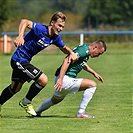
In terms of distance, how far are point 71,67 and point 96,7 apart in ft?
235

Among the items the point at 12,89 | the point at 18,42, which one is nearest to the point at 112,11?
the point at 12,89

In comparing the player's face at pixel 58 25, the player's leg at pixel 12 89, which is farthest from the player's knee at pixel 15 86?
the player's face at pixel 58 25

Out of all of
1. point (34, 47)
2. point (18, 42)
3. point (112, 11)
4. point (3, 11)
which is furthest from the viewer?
point (112, 11)

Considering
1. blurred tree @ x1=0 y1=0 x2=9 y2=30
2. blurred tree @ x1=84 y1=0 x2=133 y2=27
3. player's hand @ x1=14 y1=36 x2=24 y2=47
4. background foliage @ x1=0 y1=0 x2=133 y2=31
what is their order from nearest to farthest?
player's hand @ x1=14 y1=36 x2=24 y2=47 → background foliage @ x1=0 y1=0 x2=133 y2=31 → blurred tree @ x1=0 y1=0 x2=9 y2=30 → blurred tree @ x1=84 y1=0 x2=133 y2=27

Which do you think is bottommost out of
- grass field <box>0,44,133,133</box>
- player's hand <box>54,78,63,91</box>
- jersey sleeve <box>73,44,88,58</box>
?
grass field <box>0,44,133,133</box>

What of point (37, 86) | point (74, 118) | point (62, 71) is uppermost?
point (62, 71)

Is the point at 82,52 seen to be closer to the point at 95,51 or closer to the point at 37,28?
the point at 95,51

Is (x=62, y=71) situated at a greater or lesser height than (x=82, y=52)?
lesser

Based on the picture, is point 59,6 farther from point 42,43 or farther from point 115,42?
point 42,43

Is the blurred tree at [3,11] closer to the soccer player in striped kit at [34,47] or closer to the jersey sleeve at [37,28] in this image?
the soccer player in striped kit at [34,47]

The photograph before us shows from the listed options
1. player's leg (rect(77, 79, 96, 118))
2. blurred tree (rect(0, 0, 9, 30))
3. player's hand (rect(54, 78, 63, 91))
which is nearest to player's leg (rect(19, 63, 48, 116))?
player's hand (rect(54, 78, 63, 91))

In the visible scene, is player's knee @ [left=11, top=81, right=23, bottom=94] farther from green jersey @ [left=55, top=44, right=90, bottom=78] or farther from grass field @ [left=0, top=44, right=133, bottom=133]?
green jersey @ [left=55, top=44, right=90, bottom=78]

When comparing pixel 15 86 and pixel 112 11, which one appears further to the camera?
pixel 112 11

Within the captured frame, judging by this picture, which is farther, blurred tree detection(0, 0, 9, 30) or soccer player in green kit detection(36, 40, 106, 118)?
blurred tree detection(0, 0, 9, 30)
